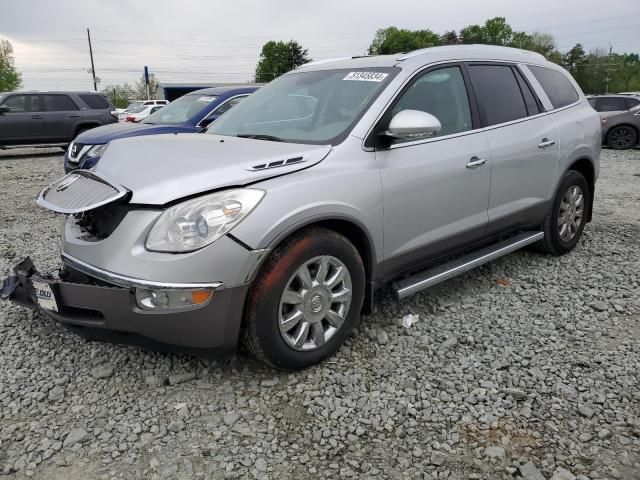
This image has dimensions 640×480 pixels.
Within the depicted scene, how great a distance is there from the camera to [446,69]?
3.71m

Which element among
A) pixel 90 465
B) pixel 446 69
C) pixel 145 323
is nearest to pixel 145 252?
pixel 145 323

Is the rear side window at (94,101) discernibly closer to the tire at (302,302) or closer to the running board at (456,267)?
the running board at (456,267)

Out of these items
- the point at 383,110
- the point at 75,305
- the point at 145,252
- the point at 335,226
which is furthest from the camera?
the point at 383,110

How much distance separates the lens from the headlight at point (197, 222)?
2484mm

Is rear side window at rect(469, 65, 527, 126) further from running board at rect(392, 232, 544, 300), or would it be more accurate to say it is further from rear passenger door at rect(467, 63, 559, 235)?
running board at rect(392, 232, 544, 300)

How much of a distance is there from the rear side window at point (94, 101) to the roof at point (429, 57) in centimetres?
1205

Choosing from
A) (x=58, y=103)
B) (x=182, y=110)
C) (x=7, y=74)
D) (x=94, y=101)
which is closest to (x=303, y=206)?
(x=182, y=110)

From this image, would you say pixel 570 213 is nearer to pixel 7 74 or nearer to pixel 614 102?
pixel 614 102

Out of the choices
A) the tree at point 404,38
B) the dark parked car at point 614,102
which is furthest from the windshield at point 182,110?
the tree at point 404,38

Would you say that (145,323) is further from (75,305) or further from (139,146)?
(139,146)

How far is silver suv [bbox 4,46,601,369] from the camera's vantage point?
2.53 metres

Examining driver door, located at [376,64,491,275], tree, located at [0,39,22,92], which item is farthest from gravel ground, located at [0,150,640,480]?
tree, located at [0,39,22,92]

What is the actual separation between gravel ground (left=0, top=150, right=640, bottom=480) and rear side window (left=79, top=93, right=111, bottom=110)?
12013 millimetres

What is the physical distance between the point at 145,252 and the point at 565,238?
12.7 feet
